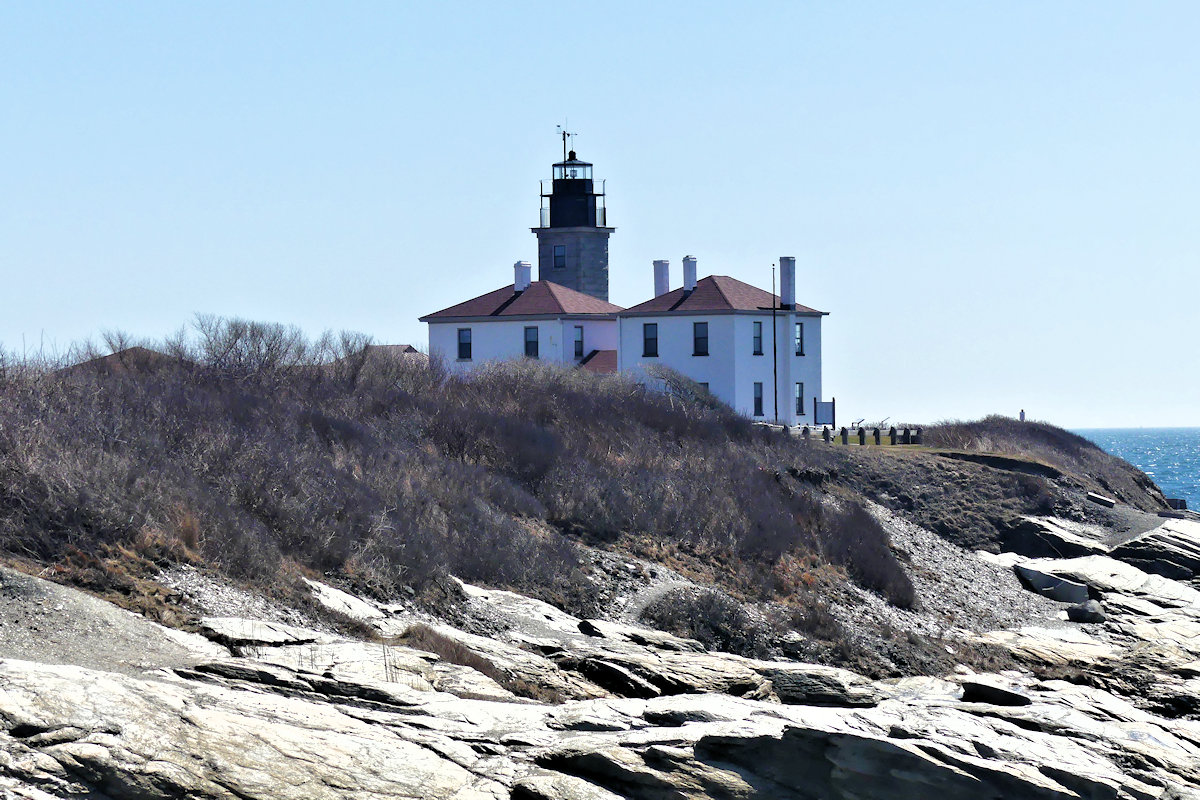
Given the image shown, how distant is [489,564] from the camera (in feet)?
66.1

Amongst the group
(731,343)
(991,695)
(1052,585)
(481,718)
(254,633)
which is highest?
(731,343)

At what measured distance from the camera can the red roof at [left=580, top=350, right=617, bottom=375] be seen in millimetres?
50969

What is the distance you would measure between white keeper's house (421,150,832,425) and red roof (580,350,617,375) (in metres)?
0.05

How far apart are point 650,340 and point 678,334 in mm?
1157

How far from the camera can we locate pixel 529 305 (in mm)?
53156

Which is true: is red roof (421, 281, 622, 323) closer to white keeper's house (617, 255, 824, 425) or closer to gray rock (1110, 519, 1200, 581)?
white keeper's house (617, 255, 824, 425)

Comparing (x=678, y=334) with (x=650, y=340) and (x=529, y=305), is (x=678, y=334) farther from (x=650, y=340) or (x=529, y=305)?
(x=529, y=305)

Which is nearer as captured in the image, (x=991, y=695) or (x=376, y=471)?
(x=991, y=695)

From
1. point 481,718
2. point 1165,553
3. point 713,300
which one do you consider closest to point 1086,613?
point 1165,553

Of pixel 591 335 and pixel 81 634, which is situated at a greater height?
pixel 591 335

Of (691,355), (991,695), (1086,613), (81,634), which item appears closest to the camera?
(81,634)

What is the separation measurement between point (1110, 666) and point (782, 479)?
11957 mm

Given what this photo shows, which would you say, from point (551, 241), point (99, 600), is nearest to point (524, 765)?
point (99, 600)

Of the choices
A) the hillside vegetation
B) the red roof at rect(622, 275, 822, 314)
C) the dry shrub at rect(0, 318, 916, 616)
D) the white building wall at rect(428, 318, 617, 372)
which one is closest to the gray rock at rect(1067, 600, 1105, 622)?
the hillside vegetation
